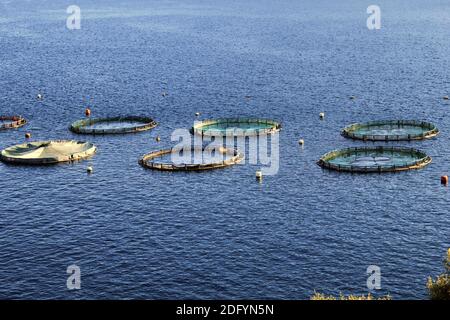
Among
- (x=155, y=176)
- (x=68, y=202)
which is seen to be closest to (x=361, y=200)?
(x=155, y=176)

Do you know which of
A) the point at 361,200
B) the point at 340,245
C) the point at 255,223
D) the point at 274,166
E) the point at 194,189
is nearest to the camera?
the point at 340,245

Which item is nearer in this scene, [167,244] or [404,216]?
[167,244]

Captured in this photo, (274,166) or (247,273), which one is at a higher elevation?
(274,166)

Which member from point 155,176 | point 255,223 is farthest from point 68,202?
point 255,223

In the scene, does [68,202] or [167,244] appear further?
[68,202]
